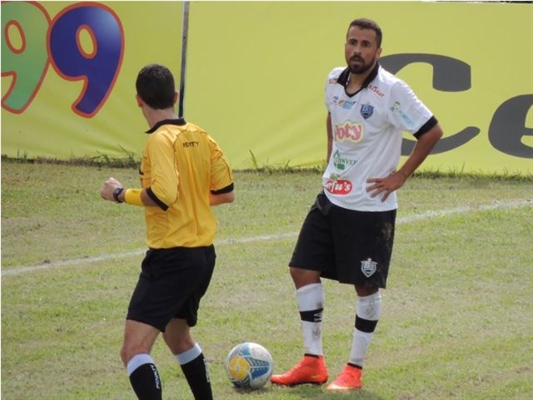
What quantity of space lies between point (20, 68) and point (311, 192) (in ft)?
13.6

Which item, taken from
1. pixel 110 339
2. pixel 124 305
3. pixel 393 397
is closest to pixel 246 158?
pixel 124 305

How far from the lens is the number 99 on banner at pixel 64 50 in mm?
14078

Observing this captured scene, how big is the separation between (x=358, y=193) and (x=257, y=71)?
273 inches

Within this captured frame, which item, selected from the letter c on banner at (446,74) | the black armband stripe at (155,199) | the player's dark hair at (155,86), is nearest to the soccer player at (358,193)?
the player's dark hair at (155,86)

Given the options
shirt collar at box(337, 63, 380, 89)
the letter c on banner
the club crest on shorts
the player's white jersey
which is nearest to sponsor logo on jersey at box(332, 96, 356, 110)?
the player's white jersey

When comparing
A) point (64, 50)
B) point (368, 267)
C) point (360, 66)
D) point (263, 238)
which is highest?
point (360, 66)

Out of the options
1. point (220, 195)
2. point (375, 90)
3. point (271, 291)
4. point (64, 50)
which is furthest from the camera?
point (64, 50)

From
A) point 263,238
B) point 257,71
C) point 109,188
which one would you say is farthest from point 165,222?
point 257,71

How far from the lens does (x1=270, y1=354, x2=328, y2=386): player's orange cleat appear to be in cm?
699

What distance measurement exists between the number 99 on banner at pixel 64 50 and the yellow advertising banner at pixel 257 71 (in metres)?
0.01

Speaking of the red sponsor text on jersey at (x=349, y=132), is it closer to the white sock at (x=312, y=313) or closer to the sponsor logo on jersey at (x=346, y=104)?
the sponsor logo on jersey at (x=346, y=104)

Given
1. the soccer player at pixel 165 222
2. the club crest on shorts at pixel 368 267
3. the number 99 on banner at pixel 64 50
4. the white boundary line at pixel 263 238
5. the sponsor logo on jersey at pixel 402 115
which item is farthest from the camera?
the number 99 on banner at pixel 64 50

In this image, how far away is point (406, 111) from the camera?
6785mm

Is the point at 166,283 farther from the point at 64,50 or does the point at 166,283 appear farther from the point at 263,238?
the point at 64,50
